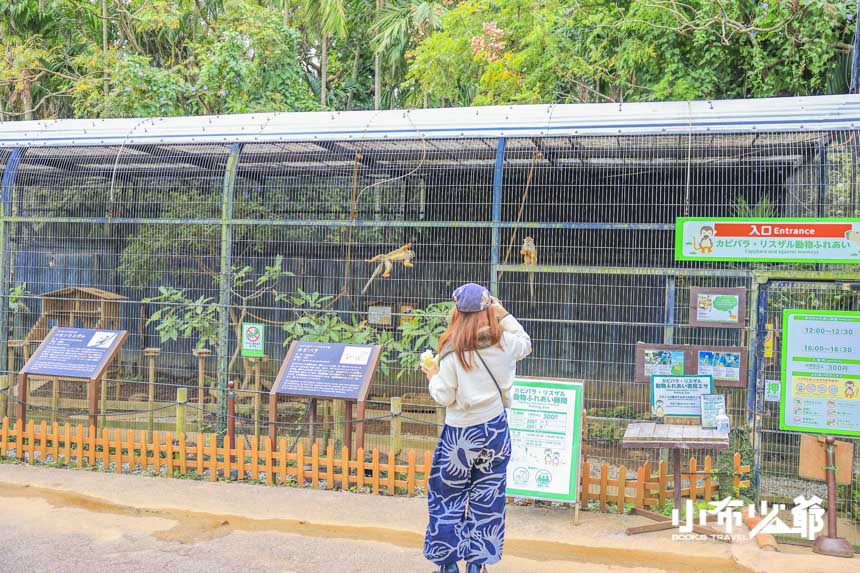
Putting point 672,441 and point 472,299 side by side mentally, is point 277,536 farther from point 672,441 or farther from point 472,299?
point 672,441

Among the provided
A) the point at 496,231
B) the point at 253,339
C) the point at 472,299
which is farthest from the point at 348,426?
the point at 472,299

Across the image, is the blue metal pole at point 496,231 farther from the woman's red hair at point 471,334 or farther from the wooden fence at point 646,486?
the woman's red hair at point 471,334

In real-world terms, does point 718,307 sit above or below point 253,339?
above

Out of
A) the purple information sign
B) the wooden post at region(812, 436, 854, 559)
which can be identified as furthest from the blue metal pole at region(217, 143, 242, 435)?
the wooden post at region(812, 436, 854, 559)

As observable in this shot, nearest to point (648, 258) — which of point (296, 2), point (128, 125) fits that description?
point (128, 125)

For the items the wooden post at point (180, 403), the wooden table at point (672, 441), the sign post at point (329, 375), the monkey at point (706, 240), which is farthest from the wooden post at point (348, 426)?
the monkey at point (706, 240)

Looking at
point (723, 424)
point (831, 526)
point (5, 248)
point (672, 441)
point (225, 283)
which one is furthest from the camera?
point (5, 248)

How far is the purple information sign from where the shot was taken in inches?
298

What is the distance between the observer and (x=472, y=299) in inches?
185

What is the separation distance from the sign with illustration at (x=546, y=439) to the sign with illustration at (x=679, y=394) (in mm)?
764

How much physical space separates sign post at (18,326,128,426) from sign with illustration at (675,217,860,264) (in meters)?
5.76

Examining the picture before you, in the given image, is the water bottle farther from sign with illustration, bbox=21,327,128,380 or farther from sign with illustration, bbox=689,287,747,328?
sign with illustration, bbox=21,327,128,380

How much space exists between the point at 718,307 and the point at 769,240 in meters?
0.79

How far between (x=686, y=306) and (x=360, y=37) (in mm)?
14760
